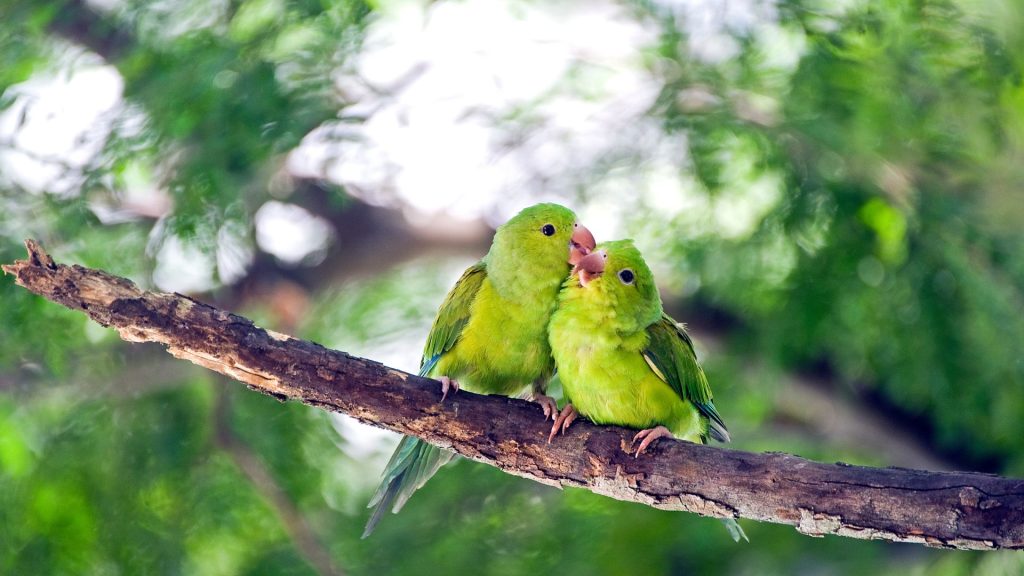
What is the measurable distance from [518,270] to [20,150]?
2985mm

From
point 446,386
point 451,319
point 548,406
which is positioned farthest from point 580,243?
point 446,386

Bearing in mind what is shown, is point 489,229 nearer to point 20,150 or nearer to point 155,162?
point 155,162

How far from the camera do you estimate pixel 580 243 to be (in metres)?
4.90

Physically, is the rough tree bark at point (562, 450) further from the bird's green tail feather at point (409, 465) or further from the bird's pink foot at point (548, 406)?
the bird's green tail feather at point (409, 465)

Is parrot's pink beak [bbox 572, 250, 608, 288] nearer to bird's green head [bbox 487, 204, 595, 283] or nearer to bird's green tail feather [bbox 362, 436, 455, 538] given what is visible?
bird's green head [bbox 487, 204, 595, 283]

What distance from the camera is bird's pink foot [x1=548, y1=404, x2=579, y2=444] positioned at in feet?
13.3

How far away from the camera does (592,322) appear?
4445 millimetres

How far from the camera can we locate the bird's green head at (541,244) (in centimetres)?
485

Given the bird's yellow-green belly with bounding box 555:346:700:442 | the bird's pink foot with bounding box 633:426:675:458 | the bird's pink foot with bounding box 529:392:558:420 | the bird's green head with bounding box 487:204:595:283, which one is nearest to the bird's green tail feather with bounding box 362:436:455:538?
the bird's pink foot with bounding box 529:392:558:420

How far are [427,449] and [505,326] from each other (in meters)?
0.69

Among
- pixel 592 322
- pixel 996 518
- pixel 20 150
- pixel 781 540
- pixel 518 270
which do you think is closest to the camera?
pixel 996 518

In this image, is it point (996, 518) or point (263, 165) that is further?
point (263, 165)

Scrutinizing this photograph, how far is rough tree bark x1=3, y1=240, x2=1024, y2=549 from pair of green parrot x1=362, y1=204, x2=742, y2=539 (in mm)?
143

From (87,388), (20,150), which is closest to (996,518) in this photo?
(20,150)
